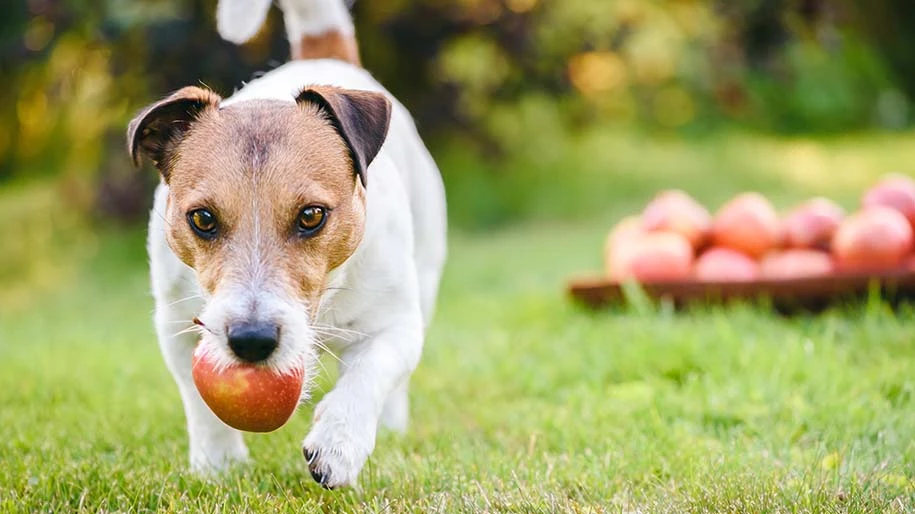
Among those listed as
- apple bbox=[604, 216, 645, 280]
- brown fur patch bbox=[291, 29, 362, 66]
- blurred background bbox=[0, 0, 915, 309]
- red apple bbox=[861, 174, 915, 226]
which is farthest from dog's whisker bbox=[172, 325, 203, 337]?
blurred background bbox=[0, 0, 915, 309]

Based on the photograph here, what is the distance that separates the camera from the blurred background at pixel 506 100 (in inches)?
355

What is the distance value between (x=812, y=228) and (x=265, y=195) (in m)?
3.67

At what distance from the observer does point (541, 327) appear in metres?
5.36

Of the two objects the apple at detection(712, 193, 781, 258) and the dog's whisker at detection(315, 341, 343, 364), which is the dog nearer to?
the dog's whisker at detection(315, 341, 343, 364)

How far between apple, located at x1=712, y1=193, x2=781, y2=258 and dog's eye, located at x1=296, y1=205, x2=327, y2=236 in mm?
3326

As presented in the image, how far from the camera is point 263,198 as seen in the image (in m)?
2.61

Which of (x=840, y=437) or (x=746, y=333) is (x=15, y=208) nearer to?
(x=746, y=333)

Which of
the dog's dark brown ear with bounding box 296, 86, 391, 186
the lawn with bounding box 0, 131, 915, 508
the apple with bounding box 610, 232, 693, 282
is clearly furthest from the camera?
the apple with bounding box 610, 232, 693, 282

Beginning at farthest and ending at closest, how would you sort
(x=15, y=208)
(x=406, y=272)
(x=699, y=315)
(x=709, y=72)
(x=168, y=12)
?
(x=709, y=72)
(x=15, y=208)
(x=168, y=12)
(x=699, y=315)
(x=406, y=272)

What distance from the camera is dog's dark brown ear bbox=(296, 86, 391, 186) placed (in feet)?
9.08

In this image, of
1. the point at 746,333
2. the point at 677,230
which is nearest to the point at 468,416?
the point at 746,333

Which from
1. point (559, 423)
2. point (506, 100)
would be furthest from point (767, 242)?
point (506, 100)

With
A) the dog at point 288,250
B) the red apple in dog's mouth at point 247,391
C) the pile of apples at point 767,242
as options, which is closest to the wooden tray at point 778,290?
the pile of apples at point 767,242

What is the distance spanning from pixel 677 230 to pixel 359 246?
3097 millimetres
